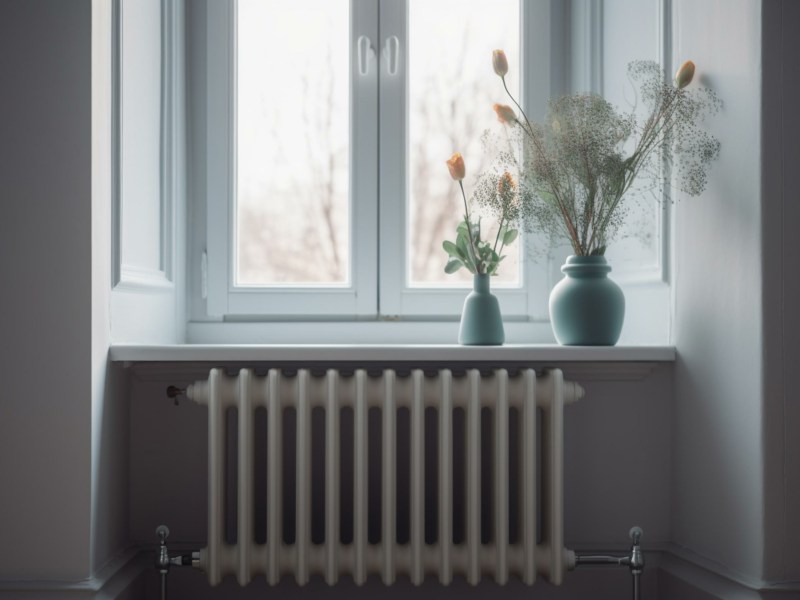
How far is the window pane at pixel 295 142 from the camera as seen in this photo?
82.9 inches

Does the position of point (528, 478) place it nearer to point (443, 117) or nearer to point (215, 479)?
point (215, 479)

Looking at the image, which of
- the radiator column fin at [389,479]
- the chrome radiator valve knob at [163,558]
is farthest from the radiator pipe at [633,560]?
the chrome radiator valve knob at [163,558]

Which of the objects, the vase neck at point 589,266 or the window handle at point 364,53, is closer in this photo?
the vase neck at point 589,266

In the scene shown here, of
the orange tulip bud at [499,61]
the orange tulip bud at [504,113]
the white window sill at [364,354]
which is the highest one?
the orange tulip bud at [499,61]

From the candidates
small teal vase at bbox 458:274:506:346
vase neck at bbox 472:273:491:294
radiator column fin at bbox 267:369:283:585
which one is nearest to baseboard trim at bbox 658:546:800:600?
small teal vase at bbox 458:274:506:346

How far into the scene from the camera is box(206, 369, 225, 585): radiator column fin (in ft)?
5.52

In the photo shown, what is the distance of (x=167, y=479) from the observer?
6.09 feet

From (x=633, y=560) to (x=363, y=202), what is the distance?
1.07 metres

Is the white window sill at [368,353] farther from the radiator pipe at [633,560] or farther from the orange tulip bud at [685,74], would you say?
the orange tulip bud at [685,74]

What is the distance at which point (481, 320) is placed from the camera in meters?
1.82

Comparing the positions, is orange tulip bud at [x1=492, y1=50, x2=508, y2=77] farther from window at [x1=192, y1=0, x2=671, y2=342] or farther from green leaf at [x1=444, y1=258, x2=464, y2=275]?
green leaf at [x1=444, y1=258, x2=464, y2=275]

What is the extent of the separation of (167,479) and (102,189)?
2.23 feet

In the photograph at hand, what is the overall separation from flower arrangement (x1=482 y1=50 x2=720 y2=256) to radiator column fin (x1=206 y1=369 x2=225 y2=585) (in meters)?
0.72

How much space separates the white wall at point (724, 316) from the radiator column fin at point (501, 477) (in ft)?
1.36
